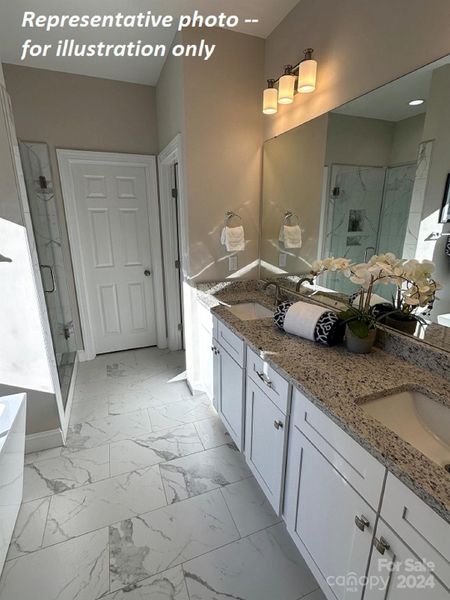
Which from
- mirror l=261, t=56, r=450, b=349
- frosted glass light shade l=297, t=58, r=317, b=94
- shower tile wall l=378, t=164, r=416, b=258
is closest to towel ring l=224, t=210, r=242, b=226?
mirror l=261, t=56, r=450, b=349

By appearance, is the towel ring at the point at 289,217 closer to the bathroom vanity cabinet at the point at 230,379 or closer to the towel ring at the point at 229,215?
the towel ring at the point at 229,215

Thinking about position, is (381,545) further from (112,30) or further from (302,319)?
(112,30)

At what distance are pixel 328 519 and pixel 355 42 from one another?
2.11 m

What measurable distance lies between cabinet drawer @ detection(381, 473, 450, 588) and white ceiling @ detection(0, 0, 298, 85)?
100 inches

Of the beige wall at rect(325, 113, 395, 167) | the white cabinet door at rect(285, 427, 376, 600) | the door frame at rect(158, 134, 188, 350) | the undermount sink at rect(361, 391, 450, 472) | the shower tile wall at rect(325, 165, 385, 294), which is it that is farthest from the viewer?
the door frame at rect(158, 134, 188, 350)

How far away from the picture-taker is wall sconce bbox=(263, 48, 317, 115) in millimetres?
1709

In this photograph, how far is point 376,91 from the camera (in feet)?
4.65

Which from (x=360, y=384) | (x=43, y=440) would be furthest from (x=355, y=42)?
(x=43, y=440)

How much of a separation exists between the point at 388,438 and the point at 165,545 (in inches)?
48.9

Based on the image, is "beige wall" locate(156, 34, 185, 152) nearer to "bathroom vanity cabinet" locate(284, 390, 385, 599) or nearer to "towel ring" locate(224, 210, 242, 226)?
"towel ring" locate(224, 210, 242, 226)

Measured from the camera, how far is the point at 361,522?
0.88 metres

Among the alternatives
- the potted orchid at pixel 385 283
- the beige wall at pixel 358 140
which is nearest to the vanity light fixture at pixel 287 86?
the beige wall at pixel 358 140

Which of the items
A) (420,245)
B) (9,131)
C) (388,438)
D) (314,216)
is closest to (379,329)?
(420,245)

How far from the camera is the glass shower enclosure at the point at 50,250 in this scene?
8.50 feet
